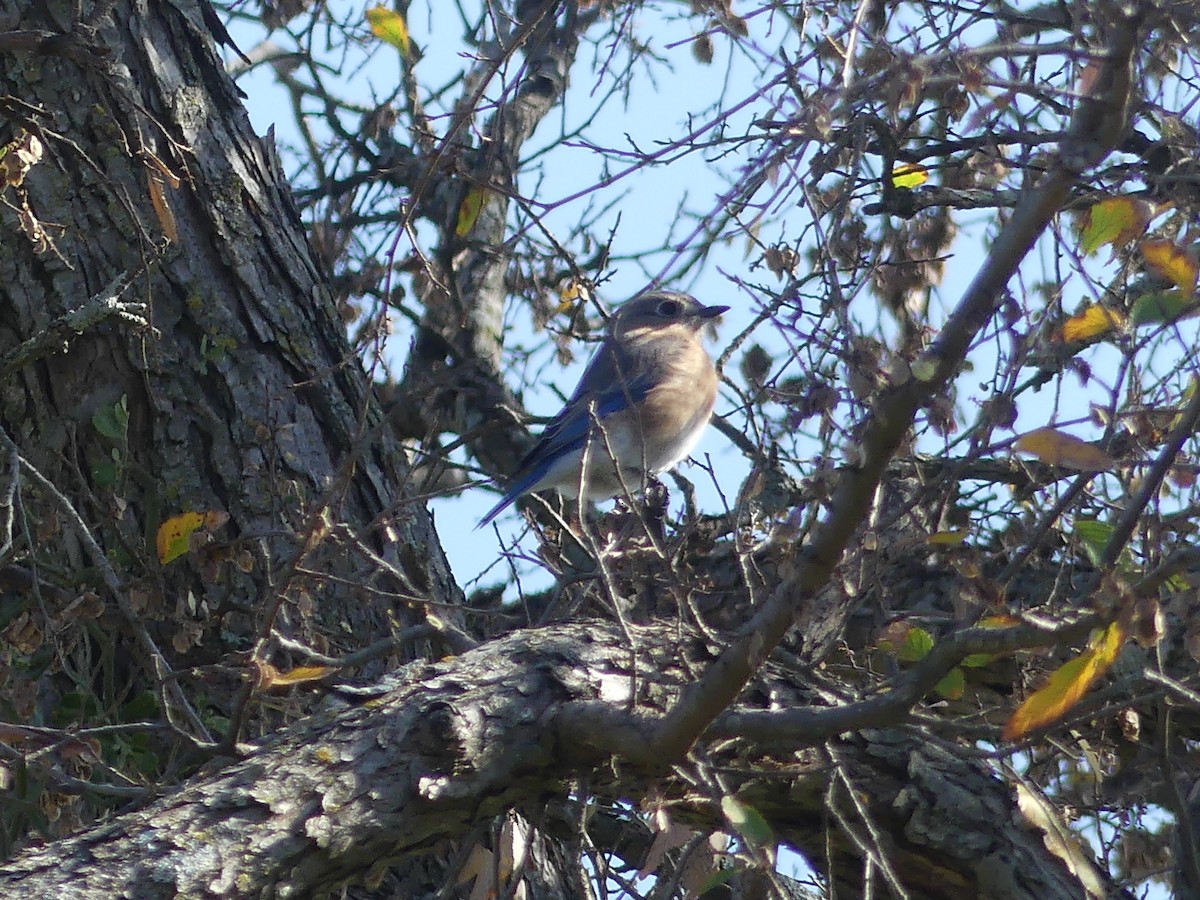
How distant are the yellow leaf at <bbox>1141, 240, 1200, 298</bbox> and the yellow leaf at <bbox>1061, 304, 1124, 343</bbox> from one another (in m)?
0.10

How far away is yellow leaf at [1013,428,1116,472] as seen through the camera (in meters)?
2.24

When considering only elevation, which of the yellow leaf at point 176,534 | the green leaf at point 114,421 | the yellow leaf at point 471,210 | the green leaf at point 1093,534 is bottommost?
the green leaf at point 1093,534

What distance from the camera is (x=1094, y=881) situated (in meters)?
2.59

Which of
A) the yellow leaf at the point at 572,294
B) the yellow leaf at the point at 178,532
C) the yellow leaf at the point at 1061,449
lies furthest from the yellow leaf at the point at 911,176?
the yellow leaf at the point at 178,532

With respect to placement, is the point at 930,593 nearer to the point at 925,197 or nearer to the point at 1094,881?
the point at 925,197

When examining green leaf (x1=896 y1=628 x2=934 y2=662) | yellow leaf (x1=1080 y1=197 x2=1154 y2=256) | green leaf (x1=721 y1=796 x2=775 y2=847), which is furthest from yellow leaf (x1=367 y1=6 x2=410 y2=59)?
green leaf (x1=721 y1=796 x2=775 y2=847)

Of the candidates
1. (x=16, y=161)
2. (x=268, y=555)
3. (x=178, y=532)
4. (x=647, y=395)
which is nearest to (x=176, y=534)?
(x=178, y=532)

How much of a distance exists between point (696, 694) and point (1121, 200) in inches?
42.5

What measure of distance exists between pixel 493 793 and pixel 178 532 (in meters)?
0.93

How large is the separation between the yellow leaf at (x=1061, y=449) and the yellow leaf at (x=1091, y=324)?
0.77 ft

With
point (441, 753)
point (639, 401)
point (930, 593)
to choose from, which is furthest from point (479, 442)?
point (441, 753)

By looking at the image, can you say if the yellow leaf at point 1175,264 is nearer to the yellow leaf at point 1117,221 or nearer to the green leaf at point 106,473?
the yellow leaf at point 1117,221

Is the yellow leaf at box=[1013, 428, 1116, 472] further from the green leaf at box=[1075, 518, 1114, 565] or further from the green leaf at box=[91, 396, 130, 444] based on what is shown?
the green leaf at box=[91, 396, 130, 444]

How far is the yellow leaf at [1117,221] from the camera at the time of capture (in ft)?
8.25
